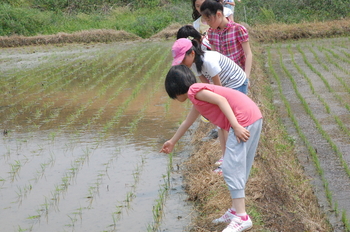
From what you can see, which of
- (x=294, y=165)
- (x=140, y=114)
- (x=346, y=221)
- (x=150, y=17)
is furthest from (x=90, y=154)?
(x=150, y=17)

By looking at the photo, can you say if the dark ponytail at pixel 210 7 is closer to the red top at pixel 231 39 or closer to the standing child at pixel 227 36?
the standing child at pixel 227 36

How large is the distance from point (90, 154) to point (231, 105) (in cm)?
240

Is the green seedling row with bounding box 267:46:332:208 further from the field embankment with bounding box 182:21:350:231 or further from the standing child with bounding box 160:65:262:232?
the standing child with bounding box 160:65:262:232

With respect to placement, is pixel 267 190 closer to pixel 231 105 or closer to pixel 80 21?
pixel 231 105

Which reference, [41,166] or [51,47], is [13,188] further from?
[51,47]

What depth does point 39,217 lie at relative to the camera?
328cm

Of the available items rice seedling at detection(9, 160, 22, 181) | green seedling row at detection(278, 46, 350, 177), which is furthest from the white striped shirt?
rice seedling at detection(9, 160, 22, 181)

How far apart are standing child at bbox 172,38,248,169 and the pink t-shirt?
29 cm

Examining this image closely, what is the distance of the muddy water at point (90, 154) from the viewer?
328 cm

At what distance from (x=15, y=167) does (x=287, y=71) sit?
6.00 m

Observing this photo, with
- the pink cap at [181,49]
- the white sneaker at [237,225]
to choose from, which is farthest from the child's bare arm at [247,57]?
the white sneaker at [237,225]

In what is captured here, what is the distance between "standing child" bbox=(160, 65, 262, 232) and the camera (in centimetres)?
253

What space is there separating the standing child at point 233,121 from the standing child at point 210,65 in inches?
12.7

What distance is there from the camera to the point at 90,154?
471cm
